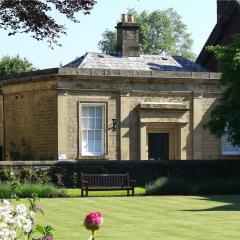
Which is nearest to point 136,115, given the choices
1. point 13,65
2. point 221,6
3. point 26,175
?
point 26,175

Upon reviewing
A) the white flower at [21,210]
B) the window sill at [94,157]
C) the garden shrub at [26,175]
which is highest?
the window sill at [94,157]

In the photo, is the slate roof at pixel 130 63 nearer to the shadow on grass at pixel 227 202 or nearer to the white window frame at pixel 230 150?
the white window frame at pixel 230 150

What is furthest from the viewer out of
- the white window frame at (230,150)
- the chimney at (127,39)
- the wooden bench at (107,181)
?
the chimney at (127,39)

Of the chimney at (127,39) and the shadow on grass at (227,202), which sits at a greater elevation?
the chimney at (127,39)

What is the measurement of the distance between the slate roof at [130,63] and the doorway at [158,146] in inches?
128

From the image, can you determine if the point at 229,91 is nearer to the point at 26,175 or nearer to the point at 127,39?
Answer: the point at 26,175

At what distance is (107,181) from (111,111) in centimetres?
562

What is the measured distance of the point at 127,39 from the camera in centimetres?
3512

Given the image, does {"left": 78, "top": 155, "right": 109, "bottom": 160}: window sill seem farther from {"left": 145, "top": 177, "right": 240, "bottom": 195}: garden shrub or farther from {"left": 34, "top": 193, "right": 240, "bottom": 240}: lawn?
{"left": 34, "top": 193, "right": 240, "bottom": 240}: lawn

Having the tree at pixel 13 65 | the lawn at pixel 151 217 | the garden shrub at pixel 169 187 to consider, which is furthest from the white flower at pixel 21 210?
the tree at pixel 13 65

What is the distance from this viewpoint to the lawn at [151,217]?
14023 mm

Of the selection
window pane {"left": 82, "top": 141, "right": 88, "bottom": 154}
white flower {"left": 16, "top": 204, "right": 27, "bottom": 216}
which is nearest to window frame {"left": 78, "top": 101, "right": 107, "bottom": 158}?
window pane {"left": 82, "top": 141, "right": 88, "bottom": 154}

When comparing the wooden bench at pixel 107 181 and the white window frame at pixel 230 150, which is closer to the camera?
the wooden bench at pixel 107 181

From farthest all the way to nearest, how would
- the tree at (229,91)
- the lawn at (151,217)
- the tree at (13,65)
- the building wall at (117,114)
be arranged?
the tree at (13,65), the building wall at (117,114), the tree at (229,91), the lawn at (151,217)
